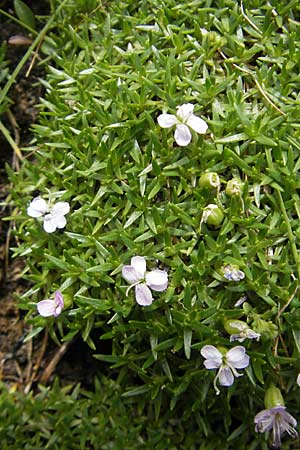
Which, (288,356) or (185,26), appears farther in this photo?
(185,26)

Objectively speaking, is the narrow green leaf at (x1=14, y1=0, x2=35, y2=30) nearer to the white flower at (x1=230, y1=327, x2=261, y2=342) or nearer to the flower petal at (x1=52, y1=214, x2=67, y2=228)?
the flower petal at (x1=52, y1=214, x2=67, y2=228)

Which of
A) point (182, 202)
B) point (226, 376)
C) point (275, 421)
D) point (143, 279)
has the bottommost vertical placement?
point (275, 421)

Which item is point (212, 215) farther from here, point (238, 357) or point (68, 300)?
point (68, 300)

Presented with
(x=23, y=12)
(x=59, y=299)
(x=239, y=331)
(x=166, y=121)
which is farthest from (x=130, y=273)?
(x=23, y=12)

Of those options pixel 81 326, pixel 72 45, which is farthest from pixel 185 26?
pixel 81 326

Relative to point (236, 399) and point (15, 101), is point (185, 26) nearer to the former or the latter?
point (15, 101)

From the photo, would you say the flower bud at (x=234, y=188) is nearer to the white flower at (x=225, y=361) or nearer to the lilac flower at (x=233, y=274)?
the lilac flower at (x=233, y=274)
